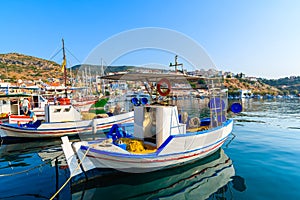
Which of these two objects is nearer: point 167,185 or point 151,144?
point 167,185

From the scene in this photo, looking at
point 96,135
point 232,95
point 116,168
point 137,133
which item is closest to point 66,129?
point 96,135

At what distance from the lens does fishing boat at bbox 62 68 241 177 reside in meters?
6.07

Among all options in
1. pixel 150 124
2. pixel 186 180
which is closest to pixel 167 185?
pixel 186 180

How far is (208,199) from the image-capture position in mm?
5605

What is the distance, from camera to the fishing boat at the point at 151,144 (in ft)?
19.9

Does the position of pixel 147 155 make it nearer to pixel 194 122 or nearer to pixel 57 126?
pixel 194 122

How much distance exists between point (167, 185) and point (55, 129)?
10559 millimetres

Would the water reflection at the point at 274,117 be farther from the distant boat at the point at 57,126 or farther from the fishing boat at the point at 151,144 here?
the distant boat at the point at 57,126

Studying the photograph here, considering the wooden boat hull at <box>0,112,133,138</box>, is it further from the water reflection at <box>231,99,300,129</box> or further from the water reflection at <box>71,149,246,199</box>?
the water reflection at <box>231,99,300,129</box>

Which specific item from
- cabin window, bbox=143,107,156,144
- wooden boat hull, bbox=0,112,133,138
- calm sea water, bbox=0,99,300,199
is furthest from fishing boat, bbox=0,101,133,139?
cabin window, bbox=143,107,156,144

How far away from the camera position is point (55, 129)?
13.3 meters

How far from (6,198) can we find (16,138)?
9134 mm

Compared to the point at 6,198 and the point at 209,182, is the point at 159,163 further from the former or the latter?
the point at 6,198

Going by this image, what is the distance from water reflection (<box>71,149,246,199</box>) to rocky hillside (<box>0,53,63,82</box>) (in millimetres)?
97079
